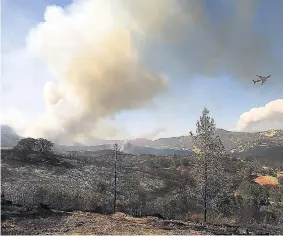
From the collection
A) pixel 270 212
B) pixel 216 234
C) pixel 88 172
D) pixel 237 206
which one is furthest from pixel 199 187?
pixel 88 172

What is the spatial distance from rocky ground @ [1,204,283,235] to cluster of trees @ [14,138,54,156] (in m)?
66.7

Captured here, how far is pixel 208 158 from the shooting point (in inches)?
1752

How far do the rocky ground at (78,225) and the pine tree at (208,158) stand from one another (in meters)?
12.7

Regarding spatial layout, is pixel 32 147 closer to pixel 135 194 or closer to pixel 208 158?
pixel 135 194

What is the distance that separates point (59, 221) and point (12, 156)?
67.0 meters

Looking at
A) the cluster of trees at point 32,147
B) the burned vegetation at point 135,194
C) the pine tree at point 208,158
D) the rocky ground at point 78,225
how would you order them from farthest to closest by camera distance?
→ the cluster of trees at point 32,147
the pine tree at point 208,158
the burned vegetation at point 135,194
the rocky ground at point 78,225

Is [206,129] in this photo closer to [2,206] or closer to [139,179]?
[2,206]

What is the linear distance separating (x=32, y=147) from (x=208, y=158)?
229 ft

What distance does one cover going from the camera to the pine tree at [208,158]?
4444 centimetres

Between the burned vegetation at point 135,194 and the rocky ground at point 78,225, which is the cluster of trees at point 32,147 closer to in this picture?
the burned vegetation at point 135,194

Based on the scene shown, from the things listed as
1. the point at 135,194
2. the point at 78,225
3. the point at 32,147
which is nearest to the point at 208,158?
the point at 78,225

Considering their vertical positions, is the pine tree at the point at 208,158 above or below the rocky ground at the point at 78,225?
above

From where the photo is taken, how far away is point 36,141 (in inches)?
4195

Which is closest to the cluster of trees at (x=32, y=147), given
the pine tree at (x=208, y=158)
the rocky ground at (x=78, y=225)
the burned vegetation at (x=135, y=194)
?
the burned vegetation at (x=135, y=194)
